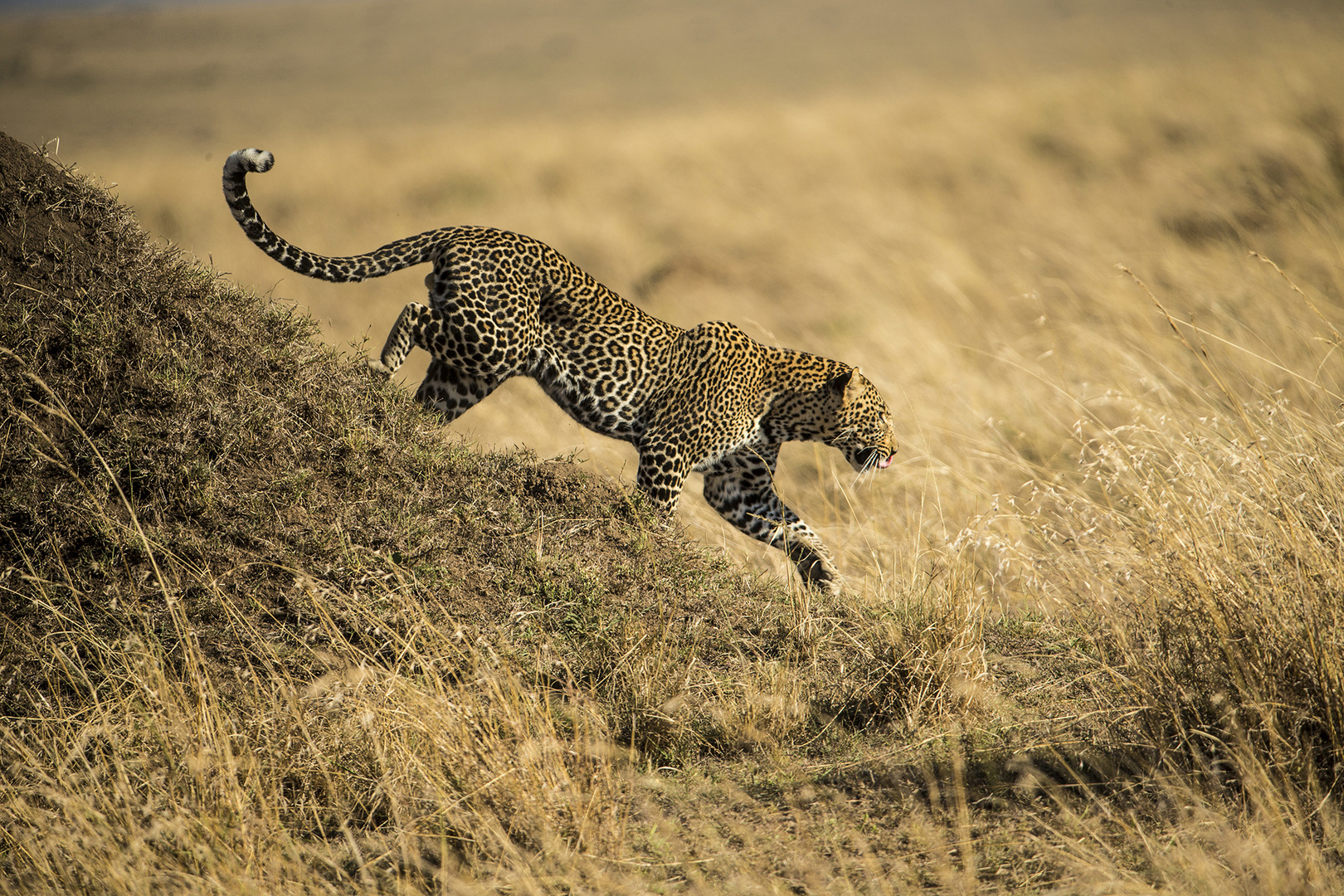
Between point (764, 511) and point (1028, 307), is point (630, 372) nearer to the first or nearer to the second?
point (764, 511)

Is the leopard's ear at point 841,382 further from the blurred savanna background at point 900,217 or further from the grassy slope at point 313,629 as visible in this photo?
the grassy slope at point 313,629

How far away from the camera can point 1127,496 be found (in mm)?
5523

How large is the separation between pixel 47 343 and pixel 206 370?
0.73m

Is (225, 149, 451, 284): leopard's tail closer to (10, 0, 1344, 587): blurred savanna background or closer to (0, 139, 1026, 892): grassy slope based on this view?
(0, 139, 1026, 892): grassy slope

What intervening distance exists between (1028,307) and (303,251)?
429 inches

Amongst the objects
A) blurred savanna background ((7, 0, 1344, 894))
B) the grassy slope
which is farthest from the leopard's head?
the grassy slope

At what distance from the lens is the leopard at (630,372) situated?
22.5ft

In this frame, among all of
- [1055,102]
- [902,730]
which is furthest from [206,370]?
[1055,102]

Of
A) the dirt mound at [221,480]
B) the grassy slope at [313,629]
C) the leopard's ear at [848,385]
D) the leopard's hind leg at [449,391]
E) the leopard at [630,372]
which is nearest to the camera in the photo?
the grassy slope at [313,629]

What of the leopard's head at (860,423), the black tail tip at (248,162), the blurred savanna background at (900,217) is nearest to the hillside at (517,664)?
the black tail tip at (248,162)

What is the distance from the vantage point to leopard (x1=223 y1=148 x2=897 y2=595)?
686cm

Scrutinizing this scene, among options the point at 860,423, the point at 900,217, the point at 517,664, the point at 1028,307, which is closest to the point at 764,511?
the point at 860,423

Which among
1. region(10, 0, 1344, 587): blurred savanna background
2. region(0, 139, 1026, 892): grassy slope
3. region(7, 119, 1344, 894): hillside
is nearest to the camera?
region(7, 119, 1344, 894): hillside

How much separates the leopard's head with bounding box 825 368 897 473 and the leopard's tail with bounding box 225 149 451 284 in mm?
2893
